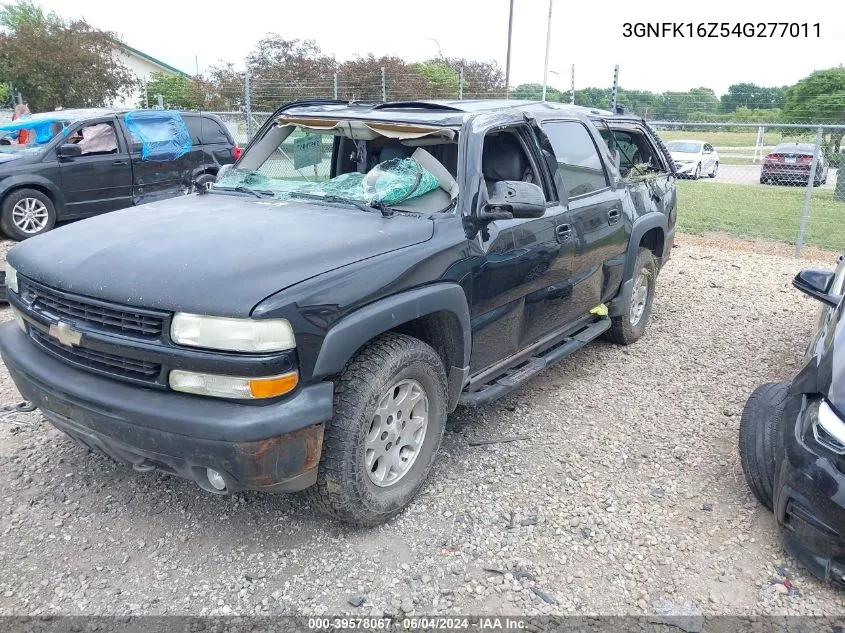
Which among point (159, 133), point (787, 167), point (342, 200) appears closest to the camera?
point (342, 200)

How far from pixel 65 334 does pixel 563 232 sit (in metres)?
2.71

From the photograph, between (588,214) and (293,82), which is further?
(293,82)

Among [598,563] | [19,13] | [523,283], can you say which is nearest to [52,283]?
[523,283]

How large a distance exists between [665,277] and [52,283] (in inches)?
274

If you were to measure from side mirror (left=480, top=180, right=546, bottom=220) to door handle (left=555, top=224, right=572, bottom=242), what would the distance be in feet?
2.10

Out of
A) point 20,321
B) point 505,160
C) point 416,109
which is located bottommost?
point 20,321

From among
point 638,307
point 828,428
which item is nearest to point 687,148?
point 638,307

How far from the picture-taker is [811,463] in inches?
104

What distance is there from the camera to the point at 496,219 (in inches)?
135

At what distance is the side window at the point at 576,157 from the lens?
4.27 meters

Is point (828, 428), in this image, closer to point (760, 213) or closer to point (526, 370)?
point (526, 370)

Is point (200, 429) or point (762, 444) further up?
point (200, 429)

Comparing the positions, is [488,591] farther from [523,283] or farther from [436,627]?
[523,283]

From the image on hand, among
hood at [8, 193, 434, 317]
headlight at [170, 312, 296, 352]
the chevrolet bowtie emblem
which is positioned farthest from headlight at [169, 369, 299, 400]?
the chevrolet bowtie emblem
